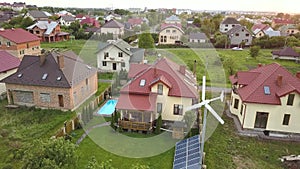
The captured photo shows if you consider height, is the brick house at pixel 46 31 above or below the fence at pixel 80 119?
above

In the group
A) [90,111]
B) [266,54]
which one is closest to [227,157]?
[90,111]

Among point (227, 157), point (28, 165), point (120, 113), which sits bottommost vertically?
point (227, 157)

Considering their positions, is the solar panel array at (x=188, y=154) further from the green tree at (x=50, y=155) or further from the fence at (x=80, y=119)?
the fence at (x=80, y=119)

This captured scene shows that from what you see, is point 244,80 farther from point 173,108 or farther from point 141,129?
point 141,129

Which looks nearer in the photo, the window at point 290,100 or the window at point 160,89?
the window at point 290,100

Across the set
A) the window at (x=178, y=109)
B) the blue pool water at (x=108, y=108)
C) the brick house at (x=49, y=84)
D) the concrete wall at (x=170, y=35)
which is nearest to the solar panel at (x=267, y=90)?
the window at (x=178, y=109)

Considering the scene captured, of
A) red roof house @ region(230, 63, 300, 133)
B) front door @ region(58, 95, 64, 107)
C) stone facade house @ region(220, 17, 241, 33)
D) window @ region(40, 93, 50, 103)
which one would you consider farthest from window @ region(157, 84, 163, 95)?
stone facade house @ region(220, 17, 241, 33)

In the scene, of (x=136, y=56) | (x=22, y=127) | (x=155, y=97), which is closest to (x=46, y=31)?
(x=136, y=56)

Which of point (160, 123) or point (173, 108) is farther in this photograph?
point (173, 108)
